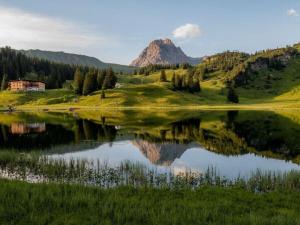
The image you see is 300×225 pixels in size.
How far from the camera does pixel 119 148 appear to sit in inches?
2499

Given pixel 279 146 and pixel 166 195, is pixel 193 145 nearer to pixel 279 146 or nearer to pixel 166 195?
pixel 279 146

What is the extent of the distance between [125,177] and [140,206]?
12995 millimetres

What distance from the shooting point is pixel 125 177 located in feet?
115

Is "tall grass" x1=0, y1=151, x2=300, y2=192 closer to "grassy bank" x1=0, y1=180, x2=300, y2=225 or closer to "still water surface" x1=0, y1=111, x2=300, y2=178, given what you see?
"grassy bank" x1=0, y1=180, x2=300, y2=225

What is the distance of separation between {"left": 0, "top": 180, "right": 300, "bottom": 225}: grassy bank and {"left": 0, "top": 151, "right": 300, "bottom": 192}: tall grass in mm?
3185

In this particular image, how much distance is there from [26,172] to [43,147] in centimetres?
2578

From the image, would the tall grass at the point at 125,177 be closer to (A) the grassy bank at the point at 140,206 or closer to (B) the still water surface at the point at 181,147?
(A) the grassy bank at the point at 140,206

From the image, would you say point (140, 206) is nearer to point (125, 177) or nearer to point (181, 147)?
point (125, 177)

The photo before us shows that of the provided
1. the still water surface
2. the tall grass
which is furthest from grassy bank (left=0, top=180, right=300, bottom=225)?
the still water surface

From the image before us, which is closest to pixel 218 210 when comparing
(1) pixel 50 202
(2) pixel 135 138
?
(1) pixel 50 202

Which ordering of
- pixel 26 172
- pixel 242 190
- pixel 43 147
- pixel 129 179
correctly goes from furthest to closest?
1. pixel 43 147
2. pixel 26 172
3. pixel 129 179
4. pixel 242 190

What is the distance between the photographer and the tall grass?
102 ft

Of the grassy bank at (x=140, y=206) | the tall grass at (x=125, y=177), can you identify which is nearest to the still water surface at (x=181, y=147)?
the tall grass at (x=125, y=177)

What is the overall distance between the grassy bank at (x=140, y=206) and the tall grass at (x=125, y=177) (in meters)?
3.18
